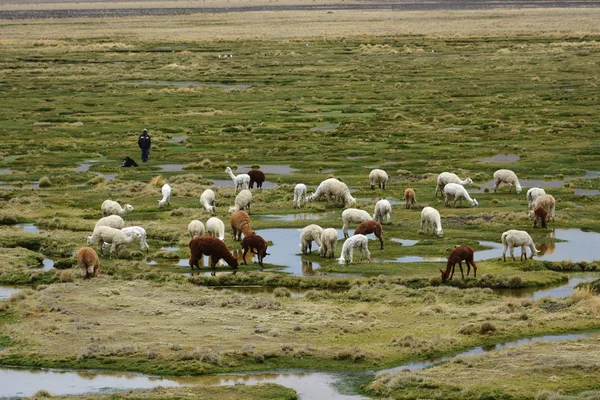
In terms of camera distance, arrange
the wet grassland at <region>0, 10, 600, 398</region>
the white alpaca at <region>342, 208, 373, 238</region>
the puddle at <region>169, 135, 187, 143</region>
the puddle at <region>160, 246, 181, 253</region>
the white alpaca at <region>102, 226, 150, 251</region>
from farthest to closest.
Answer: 1. the puddle at <region>169, 135, 187, 143</region>
2. the white alpaca at <region>342, 208, 373, 238</region>
3. the puddle at <region>160, 246, 181, 253</region>
4. the white alpaca at <region>102, 226, 150, 251</region>
5. the wet grassland at <region>0, 10, 600, 398</region>

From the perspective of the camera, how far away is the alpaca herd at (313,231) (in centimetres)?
2986

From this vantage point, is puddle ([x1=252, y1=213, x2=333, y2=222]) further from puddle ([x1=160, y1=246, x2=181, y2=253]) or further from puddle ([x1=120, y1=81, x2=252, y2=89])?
puddle ([x1=120, y1=81, x2=252, y2=89])

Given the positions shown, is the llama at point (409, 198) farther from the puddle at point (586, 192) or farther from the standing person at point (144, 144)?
the standing person at point (144, 144)

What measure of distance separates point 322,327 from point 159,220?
1393 centimetres

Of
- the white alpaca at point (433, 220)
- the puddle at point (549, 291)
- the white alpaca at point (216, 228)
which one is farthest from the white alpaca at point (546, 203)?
the white alpaca at point (216, 228)

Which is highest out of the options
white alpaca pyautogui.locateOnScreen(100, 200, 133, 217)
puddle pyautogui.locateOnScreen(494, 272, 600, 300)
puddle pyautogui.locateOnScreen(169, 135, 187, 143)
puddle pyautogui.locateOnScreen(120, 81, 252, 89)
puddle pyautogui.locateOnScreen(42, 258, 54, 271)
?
puddle pyautogui.locateOnScreen(120, 81, 252, 89)

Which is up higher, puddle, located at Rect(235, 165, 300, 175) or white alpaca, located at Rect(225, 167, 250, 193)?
puddle, located at Rect(235, 165, 300, 175)

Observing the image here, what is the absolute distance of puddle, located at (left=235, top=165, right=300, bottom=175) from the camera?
1906 inches

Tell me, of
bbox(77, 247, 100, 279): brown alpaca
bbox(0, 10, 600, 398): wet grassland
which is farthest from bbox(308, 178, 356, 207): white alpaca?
bbox(77, 247, 100, 279): brown alpaca

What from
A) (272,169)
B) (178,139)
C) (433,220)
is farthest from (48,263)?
(178,139)

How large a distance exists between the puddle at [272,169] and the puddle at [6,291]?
20287 mm

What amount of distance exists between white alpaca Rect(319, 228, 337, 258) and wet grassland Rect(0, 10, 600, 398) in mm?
677

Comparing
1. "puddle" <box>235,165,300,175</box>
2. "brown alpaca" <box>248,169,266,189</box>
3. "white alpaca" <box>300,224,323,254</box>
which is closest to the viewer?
"white alpaca" <box>300,224,323,254</box>

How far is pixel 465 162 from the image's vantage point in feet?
163
